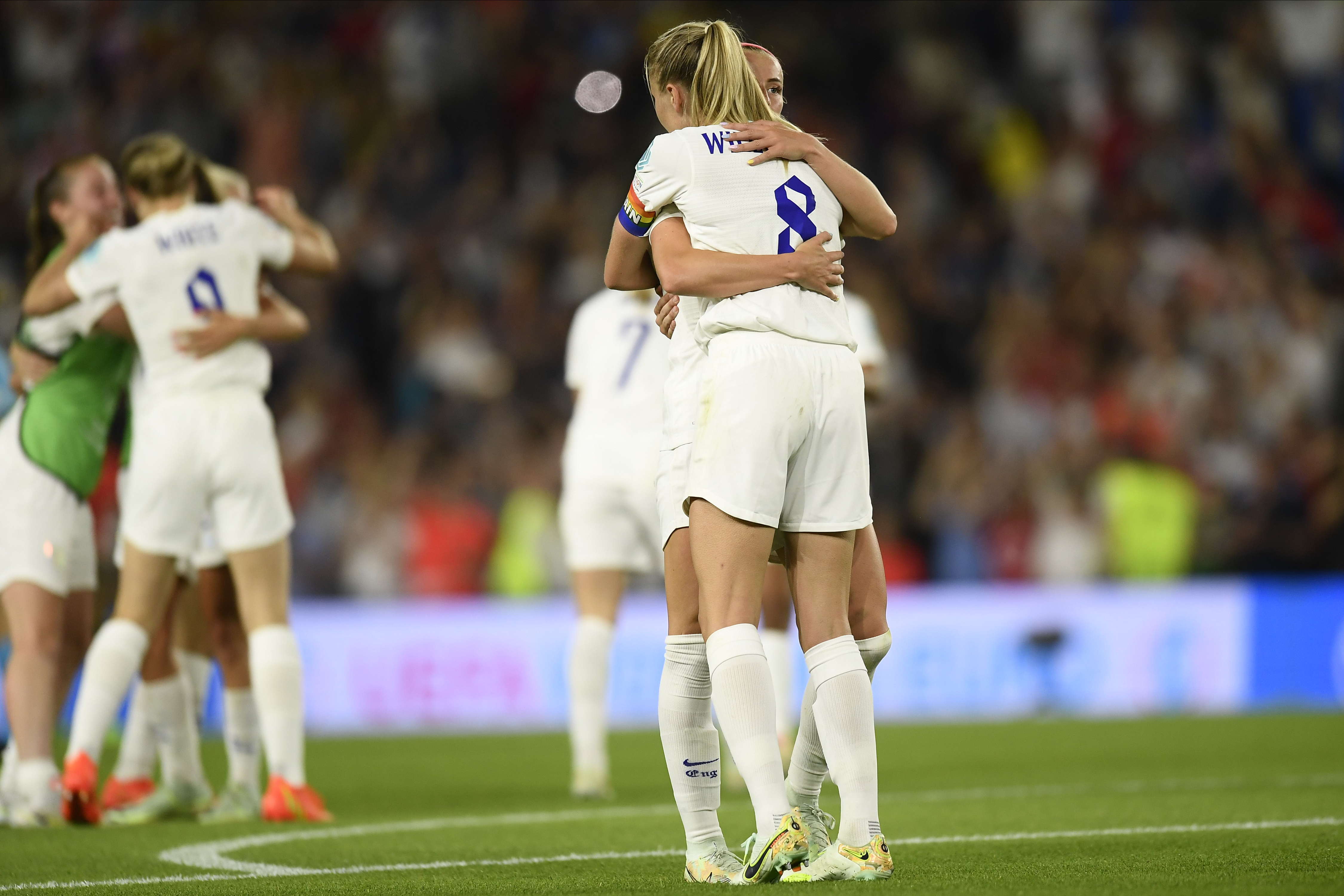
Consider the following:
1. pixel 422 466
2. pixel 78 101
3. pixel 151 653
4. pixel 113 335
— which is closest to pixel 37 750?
pixel 151 653

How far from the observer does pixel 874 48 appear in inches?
760

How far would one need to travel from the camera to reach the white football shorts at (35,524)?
6.63 m

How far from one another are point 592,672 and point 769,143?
3979mm

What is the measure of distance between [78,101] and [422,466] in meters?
5.67

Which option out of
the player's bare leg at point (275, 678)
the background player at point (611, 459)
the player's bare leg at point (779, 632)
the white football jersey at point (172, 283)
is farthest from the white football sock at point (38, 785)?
the player's bare leg at point (779, 632)

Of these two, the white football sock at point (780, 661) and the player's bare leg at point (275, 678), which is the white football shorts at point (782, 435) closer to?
the player's bare leg at point (275, 678)

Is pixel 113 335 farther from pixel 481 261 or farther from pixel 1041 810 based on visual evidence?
pixel 481 261

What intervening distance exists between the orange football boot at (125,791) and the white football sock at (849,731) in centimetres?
375

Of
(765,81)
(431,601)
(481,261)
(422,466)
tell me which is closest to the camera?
(765,81)

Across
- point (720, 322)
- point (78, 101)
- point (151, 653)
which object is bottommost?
point (151, 653)

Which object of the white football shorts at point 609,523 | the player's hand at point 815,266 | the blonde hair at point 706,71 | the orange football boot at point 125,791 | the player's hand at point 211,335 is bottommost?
the orange football boot at point 125,791

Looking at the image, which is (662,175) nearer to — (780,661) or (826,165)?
(826,165)

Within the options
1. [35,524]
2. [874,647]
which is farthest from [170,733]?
[874,647]

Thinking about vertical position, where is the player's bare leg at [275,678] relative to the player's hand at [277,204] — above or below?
below
